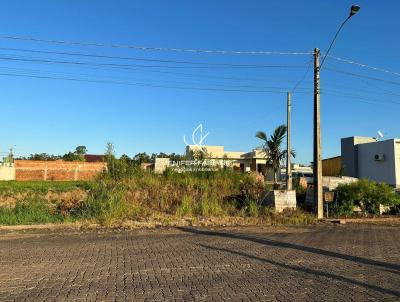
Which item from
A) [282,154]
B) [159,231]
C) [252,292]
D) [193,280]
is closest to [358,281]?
[252,292]

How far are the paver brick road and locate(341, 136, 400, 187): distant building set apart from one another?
2368 centimetres

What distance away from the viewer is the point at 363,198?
69.9 feet

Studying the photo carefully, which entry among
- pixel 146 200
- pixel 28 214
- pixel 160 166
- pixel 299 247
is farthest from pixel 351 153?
Result: pixel 299 247

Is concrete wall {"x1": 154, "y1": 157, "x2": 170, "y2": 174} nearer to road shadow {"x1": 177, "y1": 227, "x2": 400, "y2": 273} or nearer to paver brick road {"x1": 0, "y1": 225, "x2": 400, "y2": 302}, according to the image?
road shadow {"x1": 177, "y1": 227, "x2": 400, "y2": 273}

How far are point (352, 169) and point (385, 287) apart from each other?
119ft

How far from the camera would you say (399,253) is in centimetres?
1125

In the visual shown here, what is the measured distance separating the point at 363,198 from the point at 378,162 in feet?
61.6

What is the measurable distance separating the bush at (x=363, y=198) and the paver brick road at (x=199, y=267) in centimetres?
637

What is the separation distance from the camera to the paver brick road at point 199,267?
23.5ft

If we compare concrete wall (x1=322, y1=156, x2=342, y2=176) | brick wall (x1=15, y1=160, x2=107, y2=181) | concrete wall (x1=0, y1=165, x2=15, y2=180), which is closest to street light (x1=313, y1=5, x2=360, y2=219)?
concrete wall (x1=322, y1=156, x2=342, y2=176)

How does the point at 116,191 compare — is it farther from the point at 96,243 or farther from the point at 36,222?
the point at 96,243

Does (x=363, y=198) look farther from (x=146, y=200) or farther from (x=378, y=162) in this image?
(x=378, y=162)

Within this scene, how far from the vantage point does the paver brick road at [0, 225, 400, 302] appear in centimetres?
717

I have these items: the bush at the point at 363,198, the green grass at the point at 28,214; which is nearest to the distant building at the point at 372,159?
the bush at the point at 363,198
